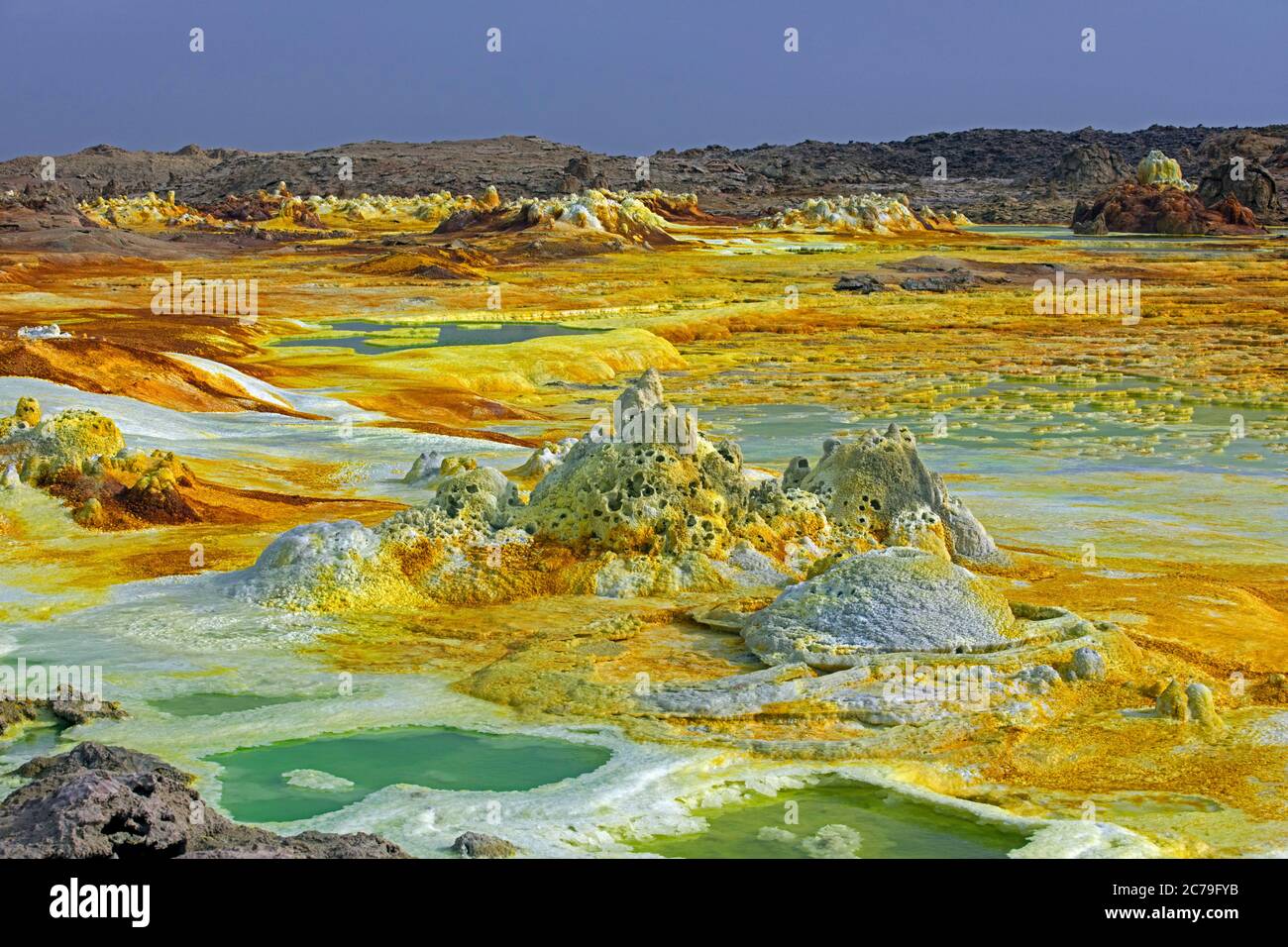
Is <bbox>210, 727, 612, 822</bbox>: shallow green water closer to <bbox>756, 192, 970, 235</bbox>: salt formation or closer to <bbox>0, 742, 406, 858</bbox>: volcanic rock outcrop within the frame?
<bbox>0, 742, 406, 858</bbox>: volcanic rock outcrop

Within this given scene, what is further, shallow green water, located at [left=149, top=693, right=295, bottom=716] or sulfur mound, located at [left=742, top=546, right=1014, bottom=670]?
sulfur mound, located at [left=742, top=546, right=1014, bottom=670]

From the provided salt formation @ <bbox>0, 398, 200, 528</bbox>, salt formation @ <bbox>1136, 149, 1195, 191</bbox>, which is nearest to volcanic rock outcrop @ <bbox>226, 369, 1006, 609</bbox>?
salt formation @ <bbox>0, 398, 200, 528</bbox>

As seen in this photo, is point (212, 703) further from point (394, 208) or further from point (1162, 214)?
point (394, 208)

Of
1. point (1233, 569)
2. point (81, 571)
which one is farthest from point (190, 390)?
point (1233, 569)

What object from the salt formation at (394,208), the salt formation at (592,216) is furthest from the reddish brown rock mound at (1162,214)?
the salt formation at (394,208)

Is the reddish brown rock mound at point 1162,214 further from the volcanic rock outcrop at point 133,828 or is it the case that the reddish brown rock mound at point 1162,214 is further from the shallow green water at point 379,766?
the volcanic rock outcrop at point 133,828

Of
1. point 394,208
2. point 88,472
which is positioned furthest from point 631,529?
point 394,208
